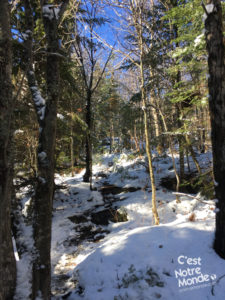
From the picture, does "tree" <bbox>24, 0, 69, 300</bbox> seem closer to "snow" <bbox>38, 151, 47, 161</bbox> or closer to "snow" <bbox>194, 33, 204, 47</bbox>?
"snow" <bbox>38, 151, 47, 161</bbox>

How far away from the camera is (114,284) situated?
3211 mm

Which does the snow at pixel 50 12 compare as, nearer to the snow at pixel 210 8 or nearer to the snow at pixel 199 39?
the snow at pixel 210 8

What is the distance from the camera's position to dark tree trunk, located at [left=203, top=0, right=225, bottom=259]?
2.96 metres

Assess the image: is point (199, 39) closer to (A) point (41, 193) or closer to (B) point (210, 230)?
(B) point (210, 230)

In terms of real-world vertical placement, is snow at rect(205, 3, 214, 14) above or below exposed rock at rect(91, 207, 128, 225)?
above

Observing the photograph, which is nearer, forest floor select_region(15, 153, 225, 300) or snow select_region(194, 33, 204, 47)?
forest floor select_region(15, 153, 225, 300)

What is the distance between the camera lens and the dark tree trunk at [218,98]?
296 centimetres

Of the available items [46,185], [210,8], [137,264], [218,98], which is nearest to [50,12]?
[210,8]

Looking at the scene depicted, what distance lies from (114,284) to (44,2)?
496 centimetres

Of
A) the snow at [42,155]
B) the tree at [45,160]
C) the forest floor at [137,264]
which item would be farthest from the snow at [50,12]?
the forest floor at [137,264]

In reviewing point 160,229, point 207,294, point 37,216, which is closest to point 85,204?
point 160,229

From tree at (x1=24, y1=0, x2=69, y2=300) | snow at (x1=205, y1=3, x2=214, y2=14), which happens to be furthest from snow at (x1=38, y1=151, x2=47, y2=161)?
snow at (x1=205, y1=3, x2=214, y2=14)

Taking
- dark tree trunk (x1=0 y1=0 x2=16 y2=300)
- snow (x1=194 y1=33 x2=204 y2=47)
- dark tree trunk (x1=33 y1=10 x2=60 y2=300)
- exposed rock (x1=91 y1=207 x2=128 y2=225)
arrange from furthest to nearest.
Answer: exposed rock (x1=91 y1=207 x2=128 y2=225), snow (x1=194 y1=33 x2=204 y2=47), dark tree trunk (x1=33 y1=10 x2=60 y2=300), dark tree trunk (x1=0 y1=0 x2=16 y2=300)

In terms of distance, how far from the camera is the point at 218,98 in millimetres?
3018
